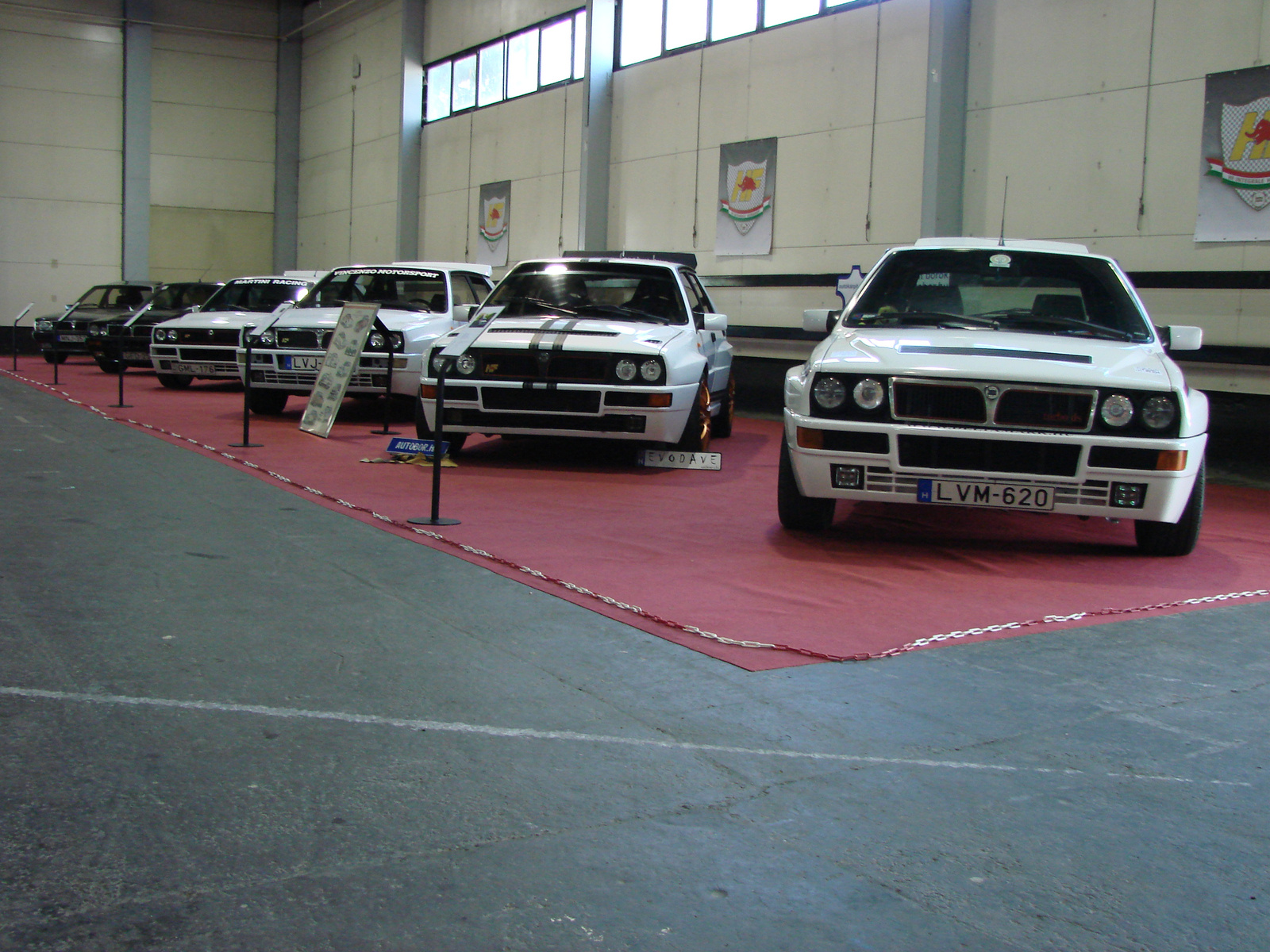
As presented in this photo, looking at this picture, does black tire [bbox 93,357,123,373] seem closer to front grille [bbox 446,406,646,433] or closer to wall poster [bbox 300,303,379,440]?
wall poster [bbox 300,303,379,440]

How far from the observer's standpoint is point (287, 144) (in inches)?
1128

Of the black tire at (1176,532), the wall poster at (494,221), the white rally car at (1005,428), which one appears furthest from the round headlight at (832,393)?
the wall poster at (494,221)

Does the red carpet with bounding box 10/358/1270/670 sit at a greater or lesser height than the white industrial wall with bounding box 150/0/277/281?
lesser

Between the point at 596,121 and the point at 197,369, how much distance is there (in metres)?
7.48

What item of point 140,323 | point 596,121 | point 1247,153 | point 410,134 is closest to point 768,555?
point 1247,153

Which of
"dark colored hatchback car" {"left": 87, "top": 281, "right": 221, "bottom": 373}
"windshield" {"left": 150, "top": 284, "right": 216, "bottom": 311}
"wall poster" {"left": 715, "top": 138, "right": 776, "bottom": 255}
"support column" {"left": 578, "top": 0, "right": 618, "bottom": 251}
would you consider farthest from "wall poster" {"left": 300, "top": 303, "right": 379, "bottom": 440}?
"windshield" {"left": 150, "top": 284, "right": 216, "bottom": 311}

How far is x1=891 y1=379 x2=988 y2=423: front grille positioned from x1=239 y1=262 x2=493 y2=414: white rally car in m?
5.72

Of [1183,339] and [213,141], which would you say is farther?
[213,141]

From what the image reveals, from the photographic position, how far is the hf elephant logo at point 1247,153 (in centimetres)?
946

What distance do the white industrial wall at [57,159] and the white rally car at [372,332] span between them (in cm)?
1774

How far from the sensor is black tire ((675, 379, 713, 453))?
8406 millimetres

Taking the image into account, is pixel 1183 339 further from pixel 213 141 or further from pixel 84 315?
pixel 213 141

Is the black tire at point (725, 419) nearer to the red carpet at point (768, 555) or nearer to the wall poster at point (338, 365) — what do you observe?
the red carpet at point (768, 555)

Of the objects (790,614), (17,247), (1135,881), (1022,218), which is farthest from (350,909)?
(17,247)
